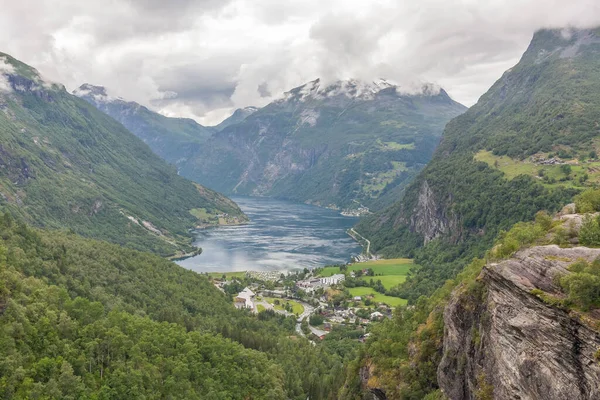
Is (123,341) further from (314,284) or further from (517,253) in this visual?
(314,284)

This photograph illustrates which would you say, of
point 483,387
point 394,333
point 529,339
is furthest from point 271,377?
point 529,339

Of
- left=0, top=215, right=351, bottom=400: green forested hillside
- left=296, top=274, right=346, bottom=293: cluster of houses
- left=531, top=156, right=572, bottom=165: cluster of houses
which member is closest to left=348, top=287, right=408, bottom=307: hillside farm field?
left=296, top=274, right=346, bottom=293: cluster of houses

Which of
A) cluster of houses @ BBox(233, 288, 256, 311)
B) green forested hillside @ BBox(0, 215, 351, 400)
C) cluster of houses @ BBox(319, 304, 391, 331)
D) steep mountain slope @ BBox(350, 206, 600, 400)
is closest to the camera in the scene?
steep mountain slope @ BBox(350, 206, 600, 400)

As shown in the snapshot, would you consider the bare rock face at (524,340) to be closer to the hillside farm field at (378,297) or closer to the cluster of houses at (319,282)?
the hillside farm field at (378,297)

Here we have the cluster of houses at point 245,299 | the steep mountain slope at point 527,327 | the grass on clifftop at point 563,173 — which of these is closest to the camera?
the steep mountain slope at point 527,327

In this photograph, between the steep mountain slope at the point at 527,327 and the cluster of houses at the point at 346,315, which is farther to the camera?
the cluster of houses at the point at 346,315

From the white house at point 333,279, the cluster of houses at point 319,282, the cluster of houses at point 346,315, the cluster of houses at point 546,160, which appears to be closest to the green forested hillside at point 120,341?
the cluster of houses at point 346,315

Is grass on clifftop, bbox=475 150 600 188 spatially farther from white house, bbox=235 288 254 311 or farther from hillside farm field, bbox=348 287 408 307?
white house, bbox=235 288 254 311
